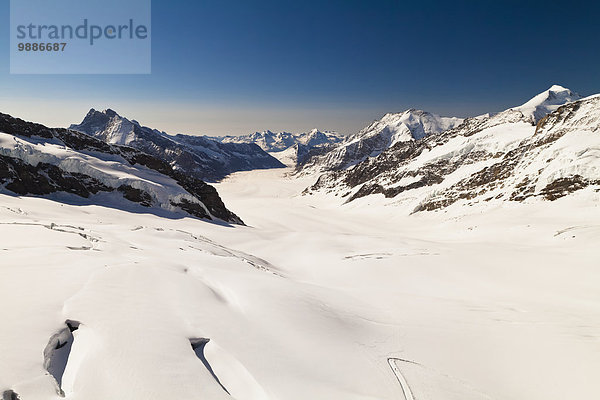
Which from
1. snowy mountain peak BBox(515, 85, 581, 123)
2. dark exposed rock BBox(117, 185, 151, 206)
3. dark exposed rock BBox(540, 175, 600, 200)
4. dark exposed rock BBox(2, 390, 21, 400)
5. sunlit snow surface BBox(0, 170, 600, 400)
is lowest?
sunlit snow surface BBox(0, 170, 600, 400)

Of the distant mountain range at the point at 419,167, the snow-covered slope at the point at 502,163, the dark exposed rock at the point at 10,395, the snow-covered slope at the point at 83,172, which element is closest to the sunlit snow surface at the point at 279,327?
the dark exposed rock at the point at 10,395

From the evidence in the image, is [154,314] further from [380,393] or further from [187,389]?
[380,393]

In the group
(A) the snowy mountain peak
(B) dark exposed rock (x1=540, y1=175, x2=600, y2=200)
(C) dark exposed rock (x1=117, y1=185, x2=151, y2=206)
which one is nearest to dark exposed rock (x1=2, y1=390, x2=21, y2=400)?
(C) dark exposed rock (x1=117, y1=185, x2=151, y2=206)

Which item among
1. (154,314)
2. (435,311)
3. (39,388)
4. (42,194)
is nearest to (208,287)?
(154,314)

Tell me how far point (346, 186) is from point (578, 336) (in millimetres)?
87851

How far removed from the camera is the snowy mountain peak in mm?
100719

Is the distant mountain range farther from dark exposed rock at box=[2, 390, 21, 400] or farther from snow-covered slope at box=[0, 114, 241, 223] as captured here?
dark exposed rock at box=[2, 390, 21, 400]

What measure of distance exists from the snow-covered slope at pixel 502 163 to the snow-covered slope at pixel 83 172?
143 feet

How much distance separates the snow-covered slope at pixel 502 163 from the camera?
35531 mm

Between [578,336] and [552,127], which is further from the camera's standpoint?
[552,127]

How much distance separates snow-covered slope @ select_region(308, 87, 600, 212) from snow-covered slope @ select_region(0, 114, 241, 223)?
43.6m

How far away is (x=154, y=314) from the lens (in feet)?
16.4

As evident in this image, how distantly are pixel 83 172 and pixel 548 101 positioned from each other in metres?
166

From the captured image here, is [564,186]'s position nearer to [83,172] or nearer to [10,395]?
[10,395]
